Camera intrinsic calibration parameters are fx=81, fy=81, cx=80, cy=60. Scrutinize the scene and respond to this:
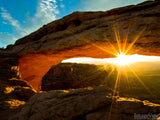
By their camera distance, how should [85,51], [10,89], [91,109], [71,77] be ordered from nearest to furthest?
1. [91,109]
2. [10,89]
3. [85,51]
4. [71,77]

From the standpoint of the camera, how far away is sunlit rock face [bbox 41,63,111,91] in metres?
18.8

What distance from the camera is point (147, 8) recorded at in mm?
4824

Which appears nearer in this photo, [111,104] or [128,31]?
[111,104]

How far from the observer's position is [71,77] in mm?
19516

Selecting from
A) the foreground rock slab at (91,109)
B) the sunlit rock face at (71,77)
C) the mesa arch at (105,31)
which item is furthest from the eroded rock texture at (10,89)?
the sunlit rock face at (71,77)

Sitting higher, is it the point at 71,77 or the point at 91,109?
the point at 91,109

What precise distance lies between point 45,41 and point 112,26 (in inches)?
214

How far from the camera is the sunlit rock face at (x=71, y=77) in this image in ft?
61.8

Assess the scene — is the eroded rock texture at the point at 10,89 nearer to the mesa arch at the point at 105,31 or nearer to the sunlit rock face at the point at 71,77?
the mesa arch at the point at 105,31

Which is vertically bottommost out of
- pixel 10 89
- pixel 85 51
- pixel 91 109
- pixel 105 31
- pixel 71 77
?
pixel 71 77

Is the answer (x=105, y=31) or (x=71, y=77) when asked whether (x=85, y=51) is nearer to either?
(x=105, y=31)

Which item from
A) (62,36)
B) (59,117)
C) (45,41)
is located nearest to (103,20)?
(62,36)

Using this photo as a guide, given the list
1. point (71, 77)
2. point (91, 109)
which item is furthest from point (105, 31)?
point (71, 77)

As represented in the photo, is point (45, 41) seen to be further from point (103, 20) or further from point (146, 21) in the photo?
point (146, 21)
